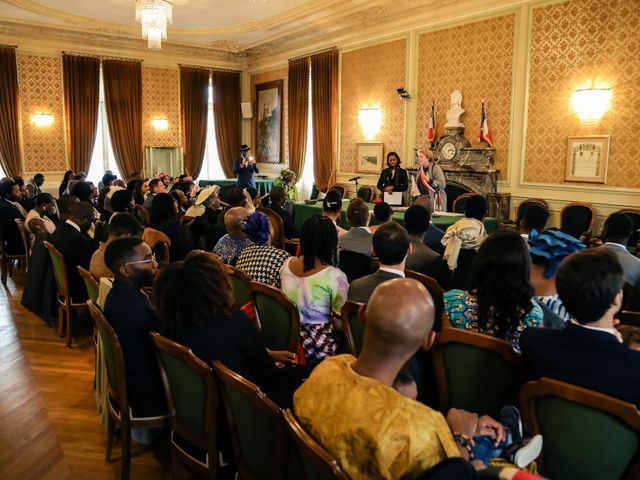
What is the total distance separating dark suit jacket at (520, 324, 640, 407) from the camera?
157cm

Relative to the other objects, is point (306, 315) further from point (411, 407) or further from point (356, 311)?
point (411, 407)

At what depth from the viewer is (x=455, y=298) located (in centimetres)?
235

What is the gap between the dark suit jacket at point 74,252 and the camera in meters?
4.41

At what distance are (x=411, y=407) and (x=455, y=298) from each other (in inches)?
45.6

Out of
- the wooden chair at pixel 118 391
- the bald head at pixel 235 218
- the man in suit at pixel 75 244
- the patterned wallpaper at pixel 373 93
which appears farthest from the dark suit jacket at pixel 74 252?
the patterned wallpaper at pixel 373 93

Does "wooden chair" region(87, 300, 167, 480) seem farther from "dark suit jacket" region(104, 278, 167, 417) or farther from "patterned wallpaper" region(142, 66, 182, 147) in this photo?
"patterned wallpaper" region(142, 66, 182, 147)

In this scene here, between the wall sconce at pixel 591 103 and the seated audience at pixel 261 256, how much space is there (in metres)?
5.25

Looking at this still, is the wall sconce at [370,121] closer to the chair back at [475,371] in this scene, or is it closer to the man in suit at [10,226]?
the man in suit at [10,226]

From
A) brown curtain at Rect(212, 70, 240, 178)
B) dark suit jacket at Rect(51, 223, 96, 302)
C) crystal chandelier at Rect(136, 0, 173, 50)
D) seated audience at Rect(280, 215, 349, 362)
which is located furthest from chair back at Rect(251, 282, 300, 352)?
brown curtain at Rect(212, 70, 240, 178)

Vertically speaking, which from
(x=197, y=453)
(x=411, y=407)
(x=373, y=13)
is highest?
(x=373, y=13)

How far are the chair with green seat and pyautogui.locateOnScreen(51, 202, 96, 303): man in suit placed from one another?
393 cm

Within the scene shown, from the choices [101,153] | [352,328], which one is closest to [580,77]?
[352,328]

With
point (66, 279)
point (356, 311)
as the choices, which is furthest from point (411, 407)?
point (66, 279)

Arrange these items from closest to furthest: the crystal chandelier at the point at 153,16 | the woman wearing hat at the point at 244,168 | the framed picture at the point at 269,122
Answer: the crystal chandelier at the point at 153,16 < the woman wearing hat at the point at 244,168 < the framed picture at the point at 269,122
